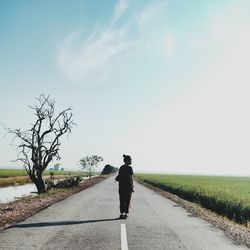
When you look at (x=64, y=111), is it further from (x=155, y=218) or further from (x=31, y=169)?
(x=155, y=218)

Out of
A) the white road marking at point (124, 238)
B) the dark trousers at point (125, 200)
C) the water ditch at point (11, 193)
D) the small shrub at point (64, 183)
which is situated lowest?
the white road marking at point (124, 238)

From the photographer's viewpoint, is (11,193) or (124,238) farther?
(11,193)

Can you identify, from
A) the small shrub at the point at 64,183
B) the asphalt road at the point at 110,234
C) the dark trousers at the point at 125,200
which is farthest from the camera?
the small shrub at the point at 64,183

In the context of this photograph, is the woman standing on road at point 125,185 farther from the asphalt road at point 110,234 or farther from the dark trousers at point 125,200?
the asphalt road at point 110,234

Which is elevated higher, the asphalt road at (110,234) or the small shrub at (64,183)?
the small shrub at (64,183)

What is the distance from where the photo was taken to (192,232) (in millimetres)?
10969

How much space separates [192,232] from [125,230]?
1964 mm

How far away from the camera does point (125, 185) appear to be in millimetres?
13930

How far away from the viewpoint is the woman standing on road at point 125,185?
1369 centimetres

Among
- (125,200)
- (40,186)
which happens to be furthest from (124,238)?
(40,186)

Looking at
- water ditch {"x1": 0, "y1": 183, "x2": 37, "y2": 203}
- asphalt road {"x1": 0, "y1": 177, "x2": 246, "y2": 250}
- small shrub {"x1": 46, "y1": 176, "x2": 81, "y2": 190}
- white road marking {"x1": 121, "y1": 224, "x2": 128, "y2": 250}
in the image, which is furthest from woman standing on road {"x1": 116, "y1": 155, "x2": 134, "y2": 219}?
small shrub {"x1": 46, "y1": 176, "x2": 81, "y2": 190}

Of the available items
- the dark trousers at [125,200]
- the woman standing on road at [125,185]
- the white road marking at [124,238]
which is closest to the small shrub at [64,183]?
the woman standing on road at [125,185]

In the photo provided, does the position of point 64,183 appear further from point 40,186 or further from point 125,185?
point 125,185

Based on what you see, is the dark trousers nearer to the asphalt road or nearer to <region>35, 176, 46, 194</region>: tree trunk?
the asphalt road
